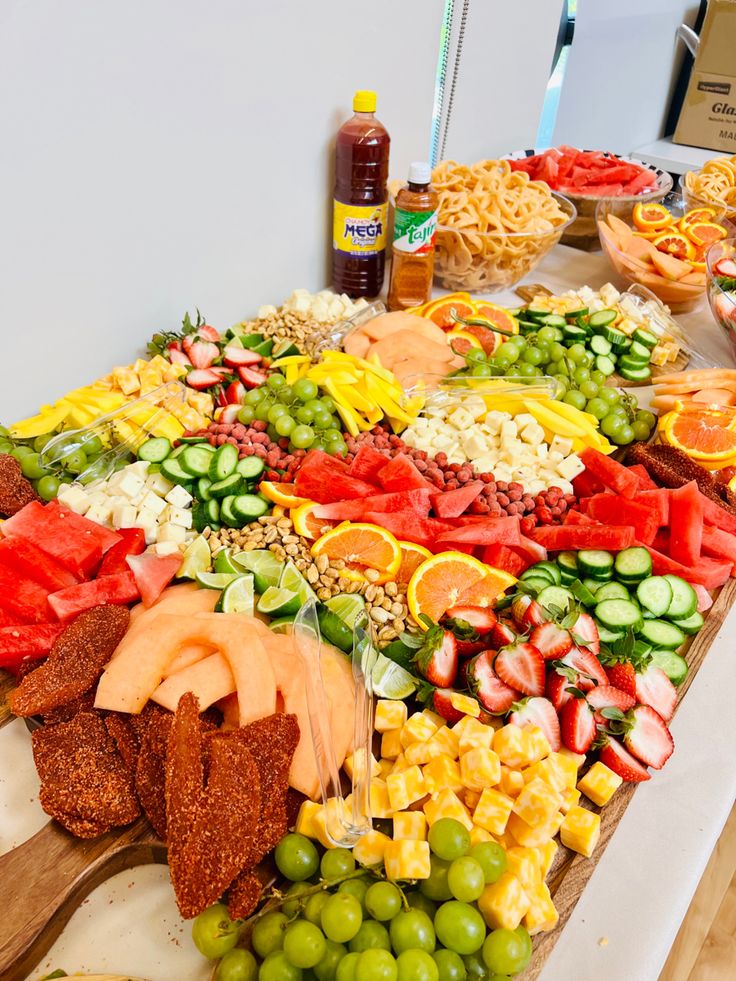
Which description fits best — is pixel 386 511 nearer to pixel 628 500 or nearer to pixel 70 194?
pixel 628 500

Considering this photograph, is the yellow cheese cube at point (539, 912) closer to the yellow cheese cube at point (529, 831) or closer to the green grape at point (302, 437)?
the yellow cheese cube at point (529, 831)

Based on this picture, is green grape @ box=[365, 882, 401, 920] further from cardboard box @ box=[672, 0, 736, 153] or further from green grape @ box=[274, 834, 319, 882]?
cardboard box @ box=[672, 0, 736, 153]

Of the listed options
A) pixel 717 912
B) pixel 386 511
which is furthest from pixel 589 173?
pixel 717 912

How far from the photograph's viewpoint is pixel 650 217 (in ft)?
8.73

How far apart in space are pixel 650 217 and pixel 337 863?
2.45 metres

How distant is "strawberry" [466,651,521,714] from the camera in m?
1.21

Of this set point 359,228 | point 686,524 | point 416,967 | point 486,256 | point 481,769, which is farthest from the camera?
point 486,256

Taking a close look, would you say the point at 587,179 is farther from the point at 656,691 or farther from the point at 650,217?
the point at 656,691

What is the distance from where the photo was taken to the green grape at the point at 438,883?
3.14 feet

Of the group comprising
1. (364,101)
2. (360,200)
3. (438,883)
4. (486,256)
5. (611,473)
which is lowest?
(438,883)

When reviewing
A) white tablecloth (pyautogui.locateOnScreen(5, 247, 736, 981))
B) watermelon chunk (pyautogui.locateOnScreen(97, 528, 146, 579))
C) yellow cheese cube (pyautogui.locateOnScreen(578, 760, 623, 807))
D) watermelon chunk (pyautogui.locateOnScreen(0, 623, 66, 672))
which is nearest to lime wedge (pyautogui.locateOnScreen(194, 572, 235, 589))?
watermelon chunk (pyautogui.locateOnScreen(97, 528, 146, 579))

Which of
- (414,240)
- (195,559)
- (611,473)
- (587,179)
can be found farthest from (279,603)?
(587,179)

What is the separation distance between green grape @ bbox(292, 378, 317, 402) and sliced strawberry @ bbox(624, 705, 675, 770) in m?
0.99

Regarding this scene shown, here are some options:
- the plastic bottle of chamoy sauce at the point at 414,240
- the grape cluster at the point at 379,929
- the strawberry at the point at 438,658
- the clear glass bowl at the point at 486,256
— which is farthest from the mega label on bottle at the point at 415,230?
the grape cluster at the point at 379,929
